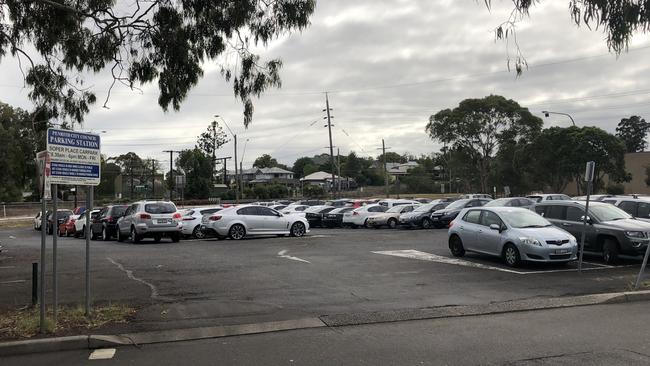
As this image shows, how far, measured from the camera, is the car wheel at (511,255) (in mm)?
13695

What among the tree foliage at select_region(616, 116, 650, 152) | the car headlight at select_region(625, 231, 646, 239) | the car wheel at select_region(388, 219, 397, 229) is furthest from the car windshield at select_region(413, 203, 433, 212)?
the tree foliage at select_region(616, 116, 650, 152)

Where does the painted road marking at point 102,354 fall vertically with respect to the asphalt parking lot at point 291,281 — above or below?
below

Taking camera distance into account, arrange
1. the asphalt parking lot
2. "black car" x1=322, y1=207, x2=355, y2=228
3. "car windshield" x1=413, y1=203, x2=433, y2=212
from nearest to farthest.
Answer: the asphalt parking lot, "car windshield" x1=413, y1=203, x2=433, y2=212, "black car" x1=322, y1=207, x2=355, y2=228

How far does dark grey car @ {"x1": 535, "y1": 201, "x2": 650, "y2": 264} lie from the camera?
1388 cm

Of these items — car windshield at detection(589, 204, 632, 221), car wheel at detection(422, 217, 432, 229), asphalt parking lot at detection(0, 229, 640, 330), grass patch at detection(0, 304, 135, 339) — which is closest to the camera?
grass patch at detection(0, 304, 135, 339)

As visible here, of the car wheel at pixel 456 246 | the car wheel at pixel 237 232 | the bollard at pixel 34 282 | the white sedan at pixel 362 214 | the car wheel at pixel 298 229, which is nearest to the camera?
the bollard at pixel 34 282

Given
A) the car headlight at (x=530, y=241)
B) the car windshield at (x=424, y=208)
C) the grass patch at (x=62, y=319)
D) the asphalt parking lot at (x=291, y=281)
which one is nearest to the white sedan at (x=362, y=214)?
the car windshield at (x=424, y=208)

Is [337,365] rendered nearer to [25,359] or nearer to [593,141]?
[25,359]

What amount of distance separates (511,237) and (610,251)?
8.88 feet

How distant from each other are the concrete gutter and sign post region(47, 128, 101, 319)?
1.06 meters

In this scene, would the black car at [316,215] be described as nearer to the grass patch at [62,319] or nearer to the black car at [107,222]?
the black car at [107,222]

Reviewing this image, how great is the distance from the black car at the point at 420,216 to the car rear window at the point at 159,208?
43.7 ft

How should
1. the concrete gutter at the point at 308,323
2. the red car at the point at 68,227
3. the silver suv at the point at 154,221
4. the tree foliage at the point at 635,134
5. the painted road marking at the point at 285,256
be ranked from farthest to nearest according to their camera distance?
1. the tree foliage at the point at 635,134
2. the red car at the point at 68,227
3. the silver suv at the point at 154,221
4. the painted road marking at the point at 285,256
5. the concrete gutter at the point at 308,323

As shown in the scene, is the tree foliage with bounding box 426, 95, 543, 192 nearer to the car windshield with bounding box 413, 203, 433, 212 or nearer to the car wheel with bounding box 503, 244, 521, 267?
the car windshield with bounding box 413, 203, 433, 212
